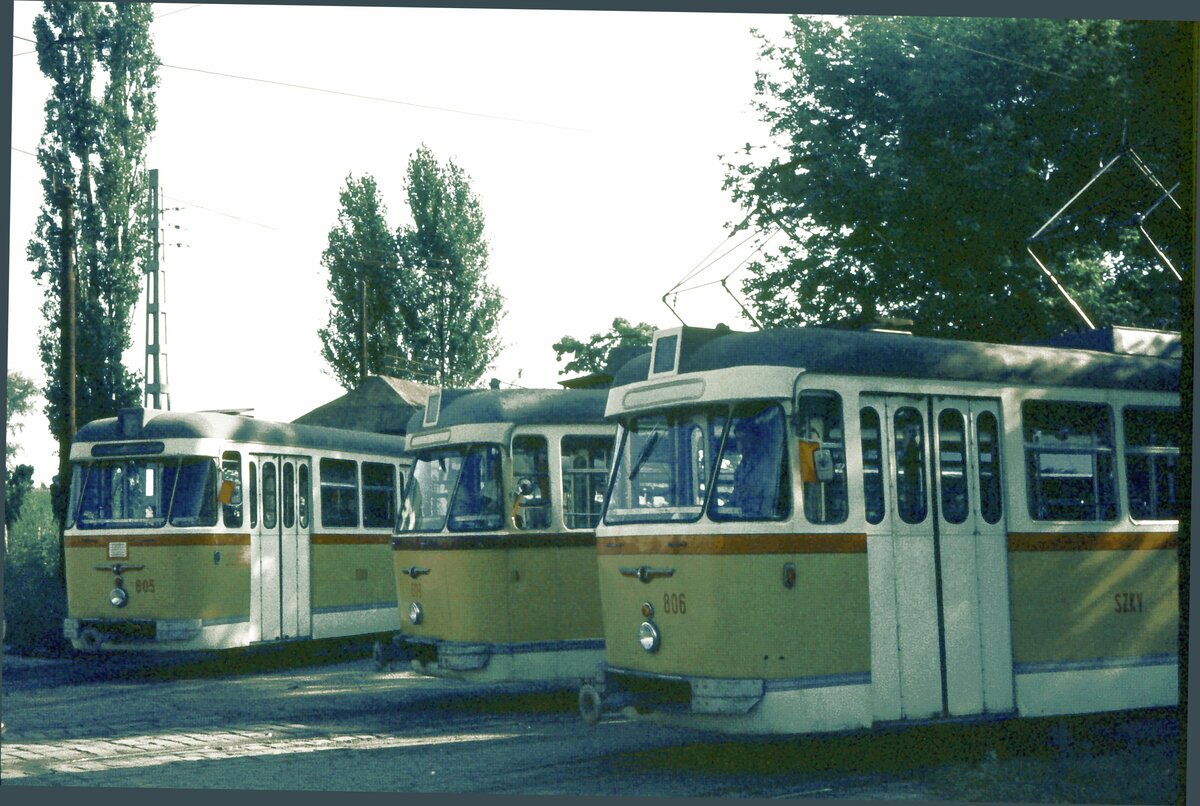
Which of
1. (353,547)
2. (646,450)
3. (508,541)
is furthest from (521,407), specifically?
(353,547)

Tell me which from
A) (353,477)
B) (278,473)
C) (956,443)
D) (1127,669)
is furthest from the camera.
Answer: (353,477)

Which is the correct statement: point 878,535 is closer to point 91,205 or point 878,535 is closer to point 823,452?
point 823,452

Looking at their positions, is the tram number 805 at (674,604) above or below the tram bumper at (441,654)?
above

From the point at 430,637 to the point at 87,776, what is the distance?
10.9ft

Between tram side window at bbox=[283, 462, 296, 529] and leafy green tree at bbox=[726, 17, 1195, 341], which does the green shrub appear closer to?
tram side window at bbox=[283, 462, 296, 529]

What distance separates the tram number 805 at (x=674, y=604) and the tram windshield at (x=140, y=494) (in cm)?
747

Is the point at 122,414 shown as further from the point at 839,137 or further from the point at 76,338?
the point at 839,137

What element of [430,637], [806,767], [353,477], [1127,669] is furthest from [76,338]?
[1127,669]

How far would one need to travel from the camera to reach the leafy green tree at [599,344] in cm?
1302

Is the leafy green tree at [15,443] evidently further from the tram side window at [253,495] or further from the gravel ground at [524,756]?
the tram side window at [253,495]

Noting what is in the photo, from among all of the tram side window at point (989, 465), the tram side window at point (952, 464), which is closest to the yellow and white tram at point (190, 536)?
the tram side window at point (952, 464)

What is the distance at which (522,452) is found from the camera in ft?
40.0

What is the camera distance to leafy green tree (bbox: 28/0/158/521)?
43.2 feet

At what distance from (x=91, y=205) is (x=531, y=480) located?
23.1 feet
